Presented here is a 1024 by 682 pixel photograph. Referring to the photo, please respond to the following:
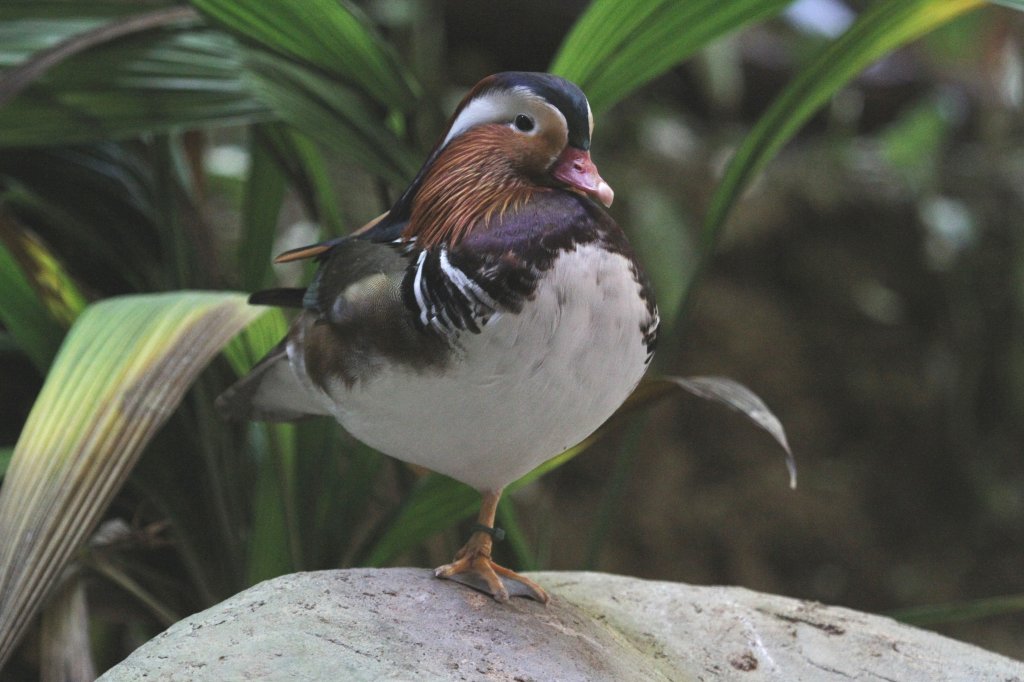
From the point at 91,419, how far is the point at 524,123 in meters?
0.47

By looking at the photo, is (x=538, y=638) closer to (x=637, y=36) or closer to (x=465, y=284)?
(x=465, y=284)

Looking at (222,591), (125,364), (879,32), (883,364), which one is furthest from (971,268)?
(125,364)

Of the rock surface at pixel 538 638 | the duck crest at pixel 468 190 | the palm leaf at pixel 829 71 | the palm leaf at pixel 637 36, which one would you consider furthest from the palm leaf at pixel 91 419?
the palm leaf at pixel 829 71

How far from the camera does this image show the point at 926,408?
2.70m

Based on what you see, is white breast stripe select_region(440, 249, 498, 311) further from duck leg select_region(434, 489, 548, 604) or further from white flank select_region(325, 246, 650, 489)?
duck leg select_region(434, 489, 548, 604)

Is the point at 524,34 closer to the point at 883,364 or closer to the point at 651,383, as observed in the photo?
the point at 883,364

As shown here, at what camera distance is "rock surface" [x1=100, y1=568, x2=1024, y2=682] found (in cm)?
75

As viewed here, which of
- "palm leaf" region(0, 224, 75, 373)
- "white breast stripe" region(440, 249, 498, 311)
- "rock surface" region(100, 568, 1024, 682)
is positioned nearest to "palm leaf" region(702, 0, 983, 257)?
"rock surface" region(100, 568, 1024, 682)

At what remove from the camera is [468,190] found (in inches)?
31.5

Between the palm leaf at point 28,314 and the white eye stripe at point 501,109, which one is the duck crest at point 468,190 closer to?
the white eye stripe at point 501,109

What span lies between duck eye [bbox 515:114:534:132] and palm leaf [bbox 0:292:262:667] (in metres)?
0.37

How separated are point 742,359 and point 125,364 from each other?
74.9 inches

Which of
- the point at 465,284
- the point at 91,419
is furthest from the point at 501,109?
the point at 91,419

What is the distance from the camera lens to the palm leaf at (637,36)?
1069 millimetres
